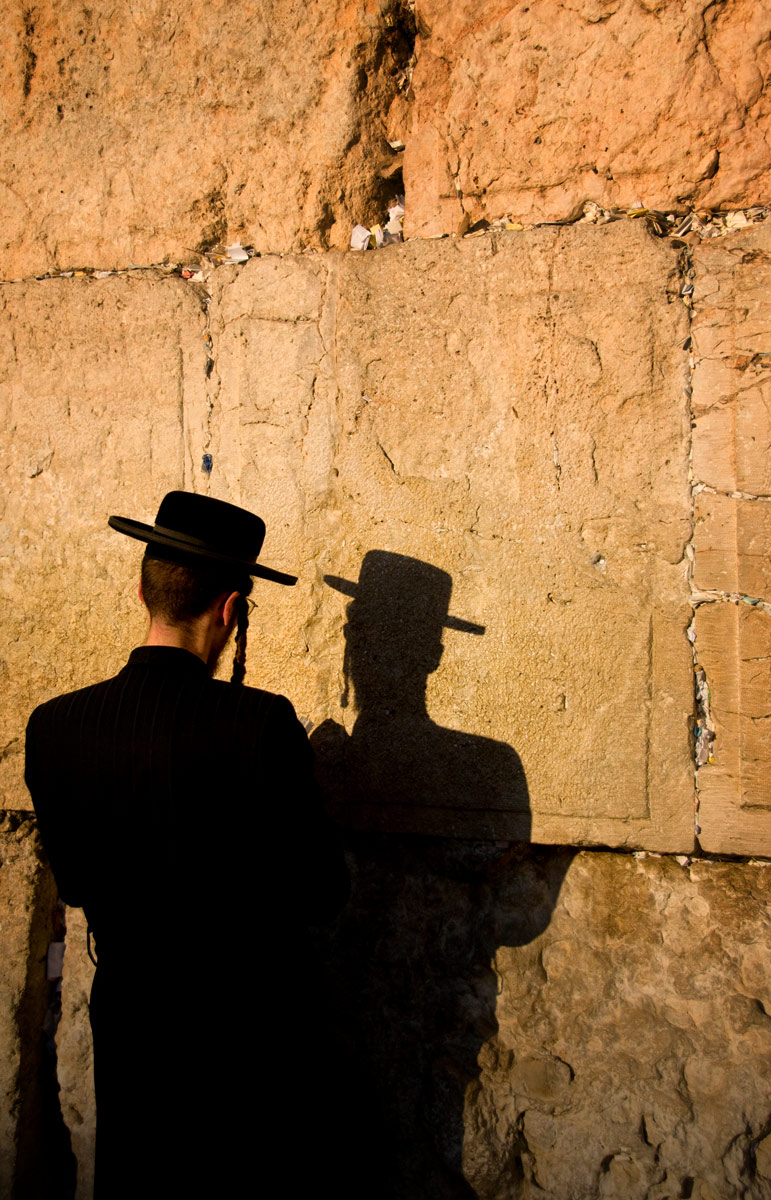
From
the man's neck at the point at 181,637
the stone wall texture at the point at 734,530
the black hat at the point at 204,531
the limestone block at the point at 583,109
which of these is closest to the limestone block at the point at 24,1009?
the man's neck at the point at 181,637

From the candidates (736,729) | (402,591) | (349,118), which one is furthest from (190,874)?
(349,118)

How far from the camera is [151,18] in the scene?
2051 mm

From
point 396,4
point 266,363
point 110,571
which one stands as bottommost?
point 110,571

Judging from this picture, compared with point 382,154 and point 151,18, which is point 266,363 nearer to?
point 382,154

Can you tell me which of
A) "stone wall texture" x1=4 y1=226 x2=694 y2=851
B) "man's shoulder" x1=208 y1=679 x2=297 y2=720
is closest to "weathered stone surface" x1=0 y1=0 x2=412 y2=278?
"stone wall texture" x1=4 y1=226 x2=694 y2=851

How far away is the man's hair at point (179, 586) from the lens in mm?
1534

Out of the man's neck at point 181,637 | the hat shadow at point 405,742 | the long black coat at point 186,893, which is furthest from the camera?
the hat shadow at point 405,742

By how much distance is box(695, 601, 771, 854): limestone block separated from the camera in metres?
1.76

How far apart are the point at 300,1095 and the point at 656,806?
1.01m

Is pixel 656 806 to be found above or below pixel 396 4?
below

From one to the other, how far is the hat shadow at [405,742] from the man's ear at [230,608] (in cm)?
39

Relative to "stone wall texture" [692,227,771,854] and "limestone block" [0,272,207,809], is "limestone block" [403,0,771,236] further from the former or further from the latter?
"limestone block" [0,272,207,809]

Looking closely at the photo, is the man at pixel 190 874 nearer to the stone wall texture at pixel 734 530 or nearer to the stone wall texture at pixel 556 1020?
the stone wall texture at pixel 556 1020

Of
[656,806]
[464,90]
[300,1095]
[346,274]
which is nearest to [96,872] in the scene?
[300,1095]
